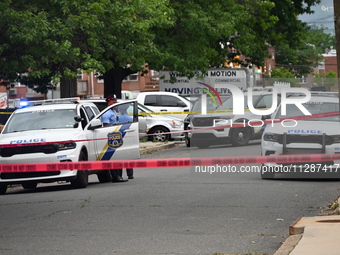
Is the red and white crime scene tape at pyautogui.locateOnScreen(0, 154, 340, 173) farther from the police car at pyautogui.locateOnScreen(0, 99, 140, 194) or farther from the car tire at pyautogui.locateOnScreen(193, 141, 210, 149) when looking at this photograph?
the car tire at pyautogui.locateOnScreen(193, 141, 210, 149)

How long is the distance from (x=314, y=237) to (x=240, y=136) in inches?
553

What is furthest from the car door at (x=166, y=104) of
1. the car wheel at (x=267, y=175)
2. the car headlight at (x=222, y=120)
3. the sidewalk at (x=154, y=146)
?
the car wheel at (x=267, y=175)

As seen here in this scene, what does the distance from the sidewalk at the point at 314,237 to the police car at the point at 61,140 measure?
6.43 m

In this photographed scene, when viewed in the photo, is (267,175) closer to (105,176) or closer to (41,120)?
(105,176)

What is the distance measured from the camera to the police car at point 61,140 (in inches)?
582

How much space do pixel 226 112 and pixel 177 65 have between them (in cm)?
1004

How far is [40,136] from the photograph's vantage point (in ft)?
49.1

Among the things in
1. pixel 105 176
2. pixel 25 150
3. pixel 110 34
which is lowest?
pixel 105 176

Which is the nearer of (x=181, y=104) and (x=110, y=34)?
(x=110, y=34)

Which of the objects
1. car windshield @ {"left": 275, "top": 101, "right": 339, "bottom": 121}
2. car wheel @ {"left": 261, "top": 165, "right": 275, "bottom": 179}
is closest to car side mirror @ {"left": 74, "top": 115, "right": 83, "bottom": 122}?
car wheel @ {"left": 261, "top": 165, "right": 275, "bottom": 179}

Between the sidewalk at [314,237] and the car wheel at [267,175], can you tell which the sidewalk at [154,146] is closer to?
the car wheel at [267,175]

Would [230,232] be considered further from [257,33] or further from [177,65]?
A: [257,33]

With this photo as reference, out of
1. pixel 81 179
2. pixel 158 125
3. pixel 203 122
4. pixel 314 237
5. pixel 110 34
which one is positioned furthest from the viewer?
pixel 158 125

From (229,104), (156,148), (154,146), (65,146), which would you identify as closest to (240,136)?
(229,104)
